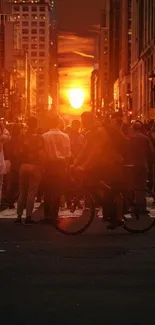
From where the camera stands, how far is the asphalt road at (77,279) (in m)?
6.68

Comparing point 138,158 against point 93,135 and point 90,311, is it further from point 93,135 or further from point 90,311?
point 90,311

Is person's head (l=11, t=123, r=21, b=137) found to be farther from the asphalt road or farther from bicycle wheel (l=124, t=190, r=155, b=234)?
the asphalt road

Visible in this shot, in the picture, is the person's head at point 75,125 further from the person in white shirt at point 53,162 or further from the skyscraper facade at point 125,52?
the skyscraper facade at point 125,52

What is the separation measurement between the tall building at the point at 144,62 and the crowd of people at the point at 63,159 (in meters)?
65.2

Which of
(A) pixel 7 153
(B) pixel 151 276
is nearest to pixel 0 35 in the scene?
(A) pixel 7 153

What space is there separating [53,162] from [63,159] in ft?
0.66

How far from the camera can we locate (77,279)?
850 cm

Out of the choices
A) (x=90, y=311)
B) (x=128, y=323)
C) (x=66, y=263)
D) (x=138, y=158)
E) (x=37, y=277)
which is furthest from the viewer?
(x=138, y=158)

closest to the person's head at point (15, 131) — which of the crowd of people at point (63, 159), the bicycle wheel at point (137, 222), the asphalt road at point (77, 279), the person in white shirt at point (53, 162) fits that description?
the crowd of people at point (63, 159)

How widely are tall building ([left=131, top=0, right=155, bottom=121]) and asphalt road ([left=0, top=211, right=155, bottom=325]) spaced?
71109 mm

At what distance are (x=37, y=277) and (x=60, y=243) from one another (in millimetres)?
3316

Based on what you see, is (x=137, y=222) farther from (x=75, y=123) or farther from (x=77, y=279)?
(x=75, y=123)

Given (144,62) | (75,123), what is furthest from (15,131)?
(144,62)

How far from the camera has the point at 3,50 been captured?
182 metres
